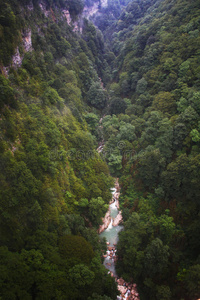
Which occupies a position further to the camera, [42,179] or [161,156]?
[161,156]

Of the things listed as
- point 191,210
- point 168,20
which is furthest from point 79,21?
point 191,210

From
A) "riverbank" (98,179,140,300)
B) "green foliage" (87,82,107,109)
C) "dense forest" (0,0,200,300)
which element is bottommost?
"riverbank" (98,179,140,300)

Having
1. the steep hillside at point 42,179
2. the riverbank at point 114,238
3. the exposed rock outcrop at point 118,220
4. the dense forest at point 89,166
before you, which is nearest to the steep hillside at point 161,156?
the dense forest at point 89,166

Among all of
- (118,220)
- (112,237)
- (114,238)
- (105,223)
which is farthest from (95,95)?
(114,238)

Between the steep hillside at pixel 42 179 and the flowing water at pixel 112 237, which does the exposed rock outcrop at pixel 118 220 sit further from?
the steep hillside at pixel 42 179

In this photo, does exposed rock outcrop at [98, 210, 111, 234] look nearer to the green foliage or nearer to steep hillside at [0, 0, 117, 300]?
steep hillside at [0, 0, 117, 300]

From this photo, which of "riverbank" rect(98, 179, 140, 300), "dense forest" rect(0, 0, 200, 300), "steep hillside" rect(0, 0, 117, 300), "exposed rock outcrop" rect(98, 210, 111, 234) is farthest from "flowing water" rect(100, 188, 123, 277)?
"steep hillside" rect(0, 0, 117, 300)

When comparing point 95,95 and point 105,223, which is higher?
Result: point 95,95

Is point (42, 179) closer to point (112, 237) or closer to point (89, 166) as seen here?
point (89, 166)

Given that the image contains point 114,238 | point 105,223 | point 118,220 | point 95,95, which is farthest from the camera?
point 95,95

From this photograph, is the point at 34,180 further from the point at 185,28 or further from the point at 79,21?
the point at 79,21
